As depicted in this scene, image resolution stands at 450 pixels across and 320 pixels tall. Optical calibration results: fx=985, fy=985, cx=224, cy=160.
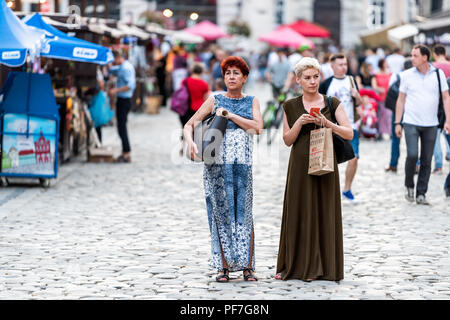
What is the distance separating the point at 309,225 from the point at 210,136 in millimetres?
1008

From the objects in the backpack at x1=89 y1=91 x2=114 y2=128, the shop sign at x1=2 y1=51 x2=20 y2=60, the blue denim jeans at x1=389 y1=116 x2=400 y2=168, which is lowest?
the blue denim jeans at x1=389 y1=116 x2=400 y2=168

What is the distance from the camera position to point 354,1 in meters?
54.8

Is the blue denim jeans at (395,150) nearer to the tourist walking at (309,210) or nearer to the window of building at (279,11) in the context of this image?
the tourist walking at (309,210)

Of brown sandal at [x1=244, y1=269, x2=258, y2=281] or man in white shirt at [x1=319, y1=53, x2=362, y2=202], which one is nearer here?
brown sandal at [x1=244, y1=269, x2=258, y2=281]

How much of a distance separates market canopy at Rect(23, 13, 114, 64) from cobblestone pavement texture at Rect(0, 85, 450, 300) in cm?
174

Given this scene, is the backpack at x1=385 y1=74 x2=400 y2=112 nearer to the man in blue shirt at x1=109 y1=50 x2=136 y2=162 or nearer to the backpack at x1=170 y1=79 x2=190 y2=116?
the backpack at x1=170 y1=79 x2=190 y2=116

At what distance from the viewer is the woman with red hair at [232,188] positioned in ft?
24.5

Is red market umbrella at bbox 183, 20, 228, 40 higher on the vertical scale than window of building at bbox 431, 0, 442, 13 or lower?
lower

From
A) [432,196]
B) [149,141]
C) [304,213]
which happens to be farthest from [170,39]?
[304,213]

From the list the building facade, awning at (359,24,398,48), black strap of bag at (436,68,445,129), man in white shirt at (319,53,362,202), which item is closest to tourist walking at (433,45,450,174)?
black strap of bag at (436,68,445,129)

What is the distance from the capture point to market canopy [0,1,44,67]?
11375 mm

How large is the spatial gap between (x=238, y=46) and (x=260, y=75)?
6.29ft

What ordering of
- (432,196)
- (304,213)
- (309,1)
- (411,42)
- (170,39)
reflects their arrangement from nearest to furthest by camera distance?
(304,213) < (432,196) < (170,39) < (411,42) < (309,1)

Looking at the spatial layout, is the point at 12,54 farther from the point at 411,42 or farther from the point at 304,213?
the point at 411,42
